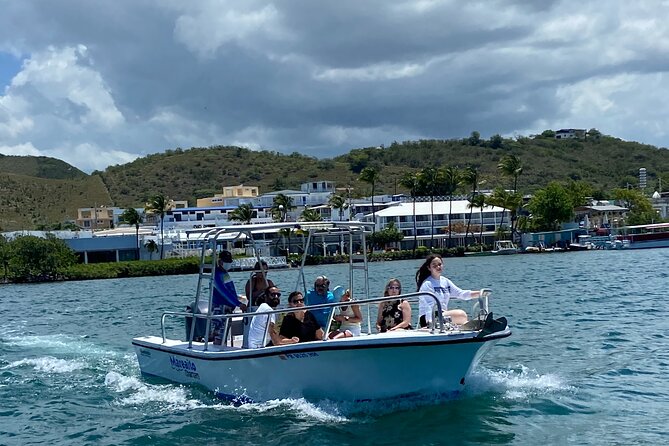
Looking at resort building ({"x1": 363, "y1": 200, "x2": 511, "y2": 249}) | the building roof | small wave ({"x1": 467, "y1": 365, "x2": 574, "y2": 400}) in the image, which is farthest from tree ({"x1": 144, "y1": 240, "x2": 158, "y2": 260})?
small wave ({"x1": 467, "y1": 365, "x2": 574, "y2": 400})

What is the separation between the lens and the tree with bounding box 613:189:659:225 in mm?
141250

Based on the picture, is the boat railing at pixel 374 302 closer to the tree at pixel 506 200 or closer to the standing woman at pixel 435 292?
the standing woman at pixel 435 292

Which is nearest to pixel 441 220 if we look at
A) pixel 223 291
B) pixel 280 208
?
pixel 280 208

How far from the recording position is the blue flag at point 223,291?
1552cm

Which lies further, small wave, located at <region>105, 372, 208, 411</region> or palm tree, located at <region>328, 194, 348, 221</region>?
palm tree, located at <region>328, 194, 348, 221</region>

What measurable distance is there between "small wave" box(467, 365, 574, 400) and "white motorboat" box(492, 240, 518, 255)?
3900 inches

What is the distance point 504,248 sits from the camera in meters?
116

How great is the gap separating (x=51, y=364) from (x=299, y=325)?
1061 centimetres

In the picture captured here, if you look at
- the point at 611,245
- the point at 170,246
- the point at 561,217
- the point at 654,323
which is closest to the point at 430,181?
the point at 561,217

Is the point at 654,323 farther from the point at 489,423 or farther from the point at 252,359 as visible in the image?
the point at 252,359

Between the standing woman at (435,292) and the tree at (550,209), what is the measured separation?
115 meters

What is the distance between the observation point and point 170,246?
112938mm

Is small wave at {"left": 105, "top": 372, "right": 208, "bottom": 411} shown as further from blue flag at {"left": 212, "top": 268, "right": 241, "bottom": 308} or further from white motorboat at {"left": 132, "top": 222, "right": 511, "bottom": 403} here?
blue flag at {"left": 212, "top": 268, "right": 241, "bottom": 308}

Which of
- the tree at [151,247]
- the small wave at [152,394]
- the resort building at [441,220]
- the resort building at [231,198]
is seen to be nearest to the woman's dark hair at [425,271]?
the small wave at [152,394]
